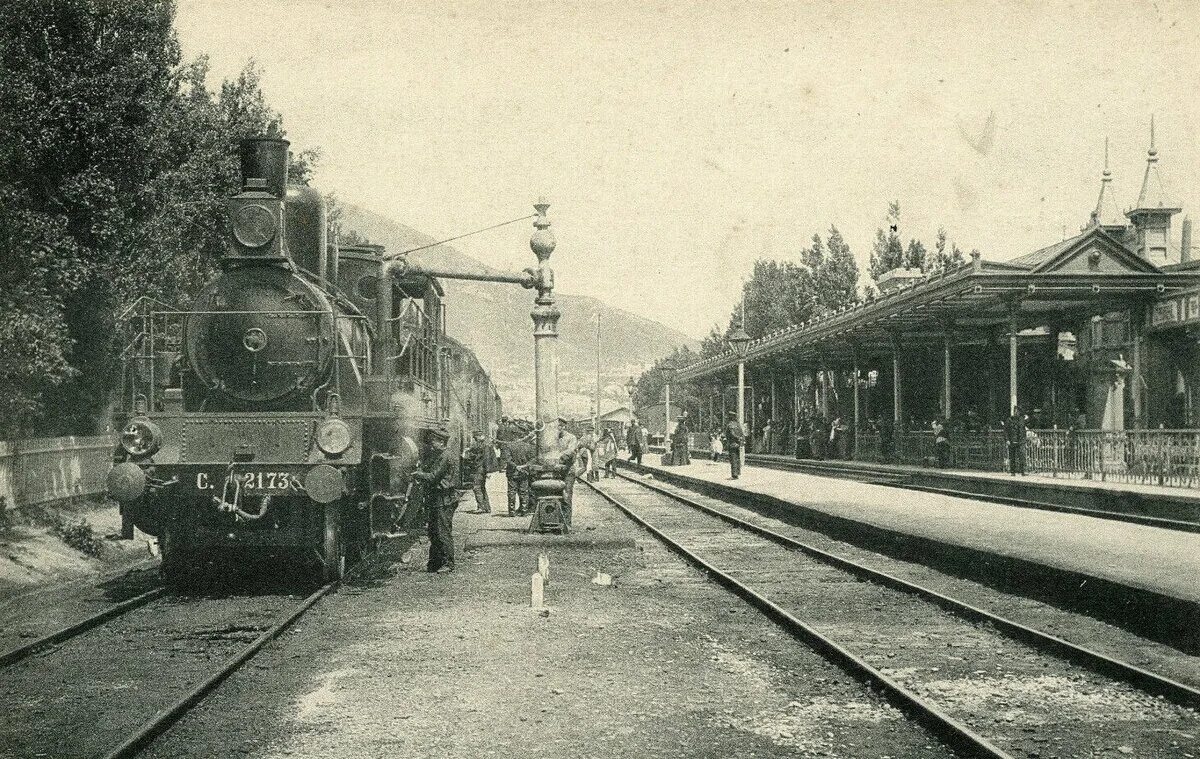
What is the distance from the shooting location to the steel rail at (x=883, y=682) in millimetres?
5598

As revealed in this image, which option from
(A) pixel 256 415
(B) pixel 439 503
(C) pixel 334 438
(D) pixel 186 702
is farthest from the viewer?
(B) pixel 439 503

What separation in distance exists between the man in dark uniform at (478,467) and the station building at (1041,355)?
10599 mm

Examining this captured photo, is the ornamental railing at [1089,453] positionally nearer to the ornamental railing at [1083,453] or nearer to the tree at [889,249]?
the ornamental railing at [1083,453]

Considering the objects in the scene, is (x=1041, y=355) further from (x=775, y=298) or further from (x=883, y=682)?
(x=775, y=298)

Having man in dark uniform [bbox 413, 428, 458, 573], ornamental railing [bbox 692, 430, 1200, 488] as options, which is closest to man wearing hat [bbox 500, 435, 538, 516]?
man in dark uniform [bbox 413, 428, 458, 573]

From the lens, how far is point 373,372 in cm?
1286

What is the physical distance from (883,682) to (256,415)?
6.70m

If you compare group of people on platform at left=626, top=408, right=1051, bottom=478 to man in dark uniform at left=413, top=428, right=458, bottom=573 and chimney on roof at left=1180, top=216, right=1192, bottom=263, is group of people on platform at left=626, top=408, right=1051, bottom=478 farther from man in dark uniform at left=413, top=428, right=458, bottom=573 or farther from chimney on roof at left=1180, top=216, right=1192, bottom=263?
man in dark uniform at left=413, top=428, right=458, bottom=573

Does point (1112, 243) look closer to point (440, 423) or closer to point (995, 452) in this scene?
point (995, 452)

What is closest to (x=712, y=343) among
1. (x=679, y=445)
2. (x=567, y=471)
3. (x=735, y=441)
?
(x=679, y=445)

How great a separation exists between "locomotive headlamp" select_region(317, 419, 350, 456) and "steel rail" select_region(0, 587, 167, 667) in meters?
2.15

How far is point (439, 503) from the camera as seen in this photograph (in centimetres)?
1241

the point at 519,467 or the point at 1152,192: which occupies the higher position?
Answer: the point at 1152,192

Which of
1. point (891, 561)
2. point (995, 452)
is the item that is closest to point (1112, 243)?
point (995, 452)
